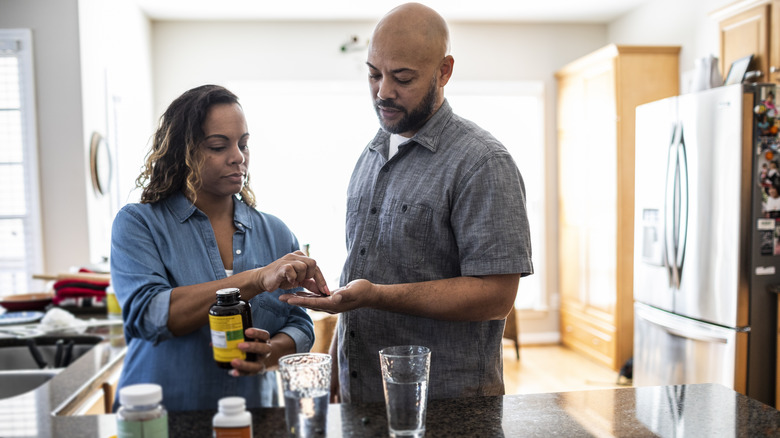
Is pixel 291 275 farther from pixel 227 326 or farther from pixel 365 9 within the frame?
pixel 365 9

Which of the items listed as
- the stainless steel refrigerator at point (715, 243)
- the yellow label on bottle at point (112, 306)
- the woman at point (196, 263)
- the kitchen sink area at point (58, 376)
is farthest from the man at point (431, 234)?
the stainless steel refrigerator at point (715, 243)

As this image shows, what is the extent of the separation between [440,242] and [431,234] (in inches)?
1.1

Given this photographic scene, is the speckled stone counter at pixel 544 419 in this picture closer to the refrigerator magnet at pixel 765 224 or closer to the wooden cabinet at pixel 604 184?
the refrigerator magnet at pixel 765 224

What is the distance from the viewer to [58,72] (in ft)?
12.4

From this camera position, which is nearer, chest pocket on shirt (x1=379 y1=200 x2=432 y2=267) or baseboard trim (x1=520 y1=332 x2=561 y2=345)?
chest pocket on shirt (x1=379 y1=200 x2=432 y2=267)

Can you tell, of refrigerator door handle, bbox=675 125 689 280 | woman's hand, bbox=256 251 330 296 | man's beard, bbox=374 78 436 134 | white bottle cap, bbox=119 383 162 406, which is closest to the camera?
white bottle cap, bbox=119 383 162 406

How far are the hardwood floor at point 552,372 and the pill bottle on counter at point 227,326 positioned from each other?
10.8 ft

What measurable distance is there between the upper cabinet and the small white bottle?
11.5ft

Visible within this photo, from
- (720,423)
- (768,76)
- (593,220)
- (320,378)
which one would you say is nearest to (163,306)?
(320,378)

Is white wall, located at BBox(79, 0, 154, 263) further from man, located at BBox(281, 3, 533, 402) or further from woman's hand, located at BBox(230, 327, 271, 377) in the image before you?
woman's hand, located at BBox(230, 327, 271, 377)

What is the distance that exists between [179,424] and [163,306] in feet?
0.73

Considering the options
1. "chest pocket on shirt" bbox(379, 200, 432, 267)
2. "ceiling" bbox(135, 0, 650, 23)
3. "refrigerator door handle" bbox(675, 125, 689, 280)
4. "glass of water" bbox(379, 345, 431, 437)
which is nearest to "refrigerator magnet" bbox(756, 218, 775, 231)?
"refrigerator door handle" bbox(675, 125, 689, 280)

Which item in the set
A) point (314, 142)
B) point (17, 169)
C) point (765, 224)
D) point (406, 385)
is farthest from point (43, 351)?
point (314, 142)

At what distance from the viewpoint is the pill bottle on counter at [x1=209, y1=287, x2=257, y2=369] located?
3.27 ft
